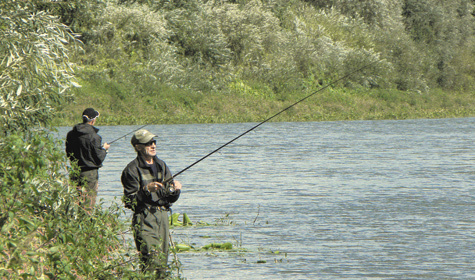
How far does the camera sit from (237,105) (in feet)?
159

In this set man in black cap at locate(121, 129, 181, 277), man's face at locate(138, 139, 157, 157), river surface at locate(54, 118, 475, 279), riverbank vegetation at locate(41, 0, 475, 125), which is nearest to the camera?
man in black cap at locate(121, 129, 181, 277)

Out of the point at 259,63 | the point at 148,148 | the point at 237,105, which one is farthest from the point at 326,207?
the point at 259,63

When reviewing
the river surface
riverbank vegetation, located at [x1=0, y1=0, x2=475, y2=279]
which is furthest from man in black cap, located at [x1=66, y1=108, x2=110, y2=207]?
riverbank vegetation, located at [x1=0, y1=0, x2=475, y2=279]

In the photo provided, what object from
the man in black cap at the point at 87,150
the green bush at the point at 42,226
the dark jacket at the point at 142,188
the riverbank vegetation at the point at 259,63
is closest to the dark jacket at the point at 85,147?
the man in black cap at the point at 87,150

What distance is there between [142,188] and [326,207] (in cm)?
760

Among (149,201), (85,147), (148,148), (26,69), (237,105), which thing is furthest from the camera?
(237,105)

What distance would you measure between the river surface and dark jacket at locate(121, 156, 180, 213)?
0.81 m

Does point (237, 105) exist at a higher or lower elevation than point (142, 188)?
lower

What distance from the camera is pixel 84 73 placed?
45.8 m

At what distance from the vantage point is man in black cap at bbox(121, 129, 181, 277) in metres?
6.73

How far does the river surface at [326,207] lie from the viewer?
943 cm

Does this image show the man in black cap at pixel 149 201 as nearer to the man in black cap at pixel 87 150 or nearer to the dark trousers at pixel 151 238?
the dark trousers at pixel 151 238

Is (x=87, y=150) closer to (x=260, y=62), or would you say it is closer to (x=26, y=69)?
(x=26, y=69)

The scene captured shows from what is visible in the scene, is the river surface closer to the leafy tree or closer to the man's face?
the man's face
